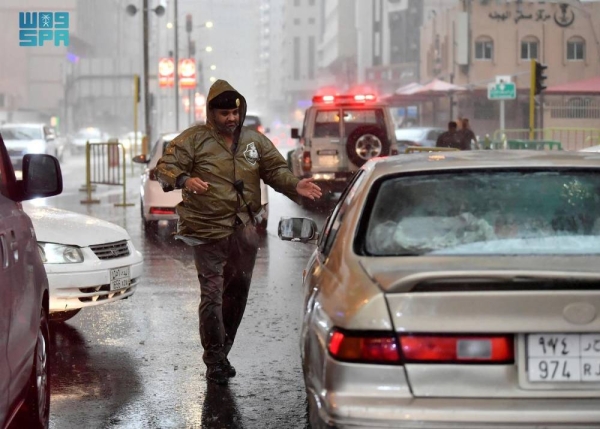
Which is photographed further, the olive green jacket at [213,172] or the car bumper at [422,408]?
the olive green jacket at [213,172]

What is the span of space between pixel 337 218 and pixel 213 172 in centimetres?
178

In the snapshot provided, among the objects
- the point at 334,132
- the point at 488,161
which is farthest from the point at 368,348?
the point at 334,132

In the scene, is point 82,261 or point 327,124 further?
point 327,124

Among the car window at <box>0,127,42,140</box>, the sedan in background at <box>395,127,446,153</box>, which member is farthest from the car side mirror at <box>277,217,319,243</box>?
the car window at <box>0,127,42,140</box>

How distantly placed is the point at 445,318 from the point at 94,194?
24.4 meters

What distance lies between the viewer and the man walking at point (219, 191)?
6910 millimetres

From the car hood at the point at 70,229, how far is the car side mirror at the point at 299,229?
2.77 m

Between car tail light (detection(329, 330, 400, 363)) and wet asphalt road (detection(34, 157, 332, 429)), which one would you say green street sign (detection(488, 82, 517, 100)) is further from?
car tail light (detection(329, 330, 400, 363))

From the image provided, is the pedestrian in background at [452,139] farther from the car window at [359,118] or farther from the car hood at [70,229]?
the car hood at [70,229]

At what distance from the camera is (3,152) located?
18.4 ft

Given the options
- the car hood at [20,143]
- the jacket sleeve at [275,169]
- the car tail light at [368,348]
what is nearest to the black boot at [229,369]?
the jacket sleeve at [275,169]

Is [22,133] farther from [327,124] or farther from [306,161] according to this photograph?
[306,161]

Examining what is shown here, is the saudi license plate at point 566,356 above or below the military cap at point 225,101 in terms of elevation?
below

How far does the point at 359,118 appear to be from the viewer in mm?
22016
